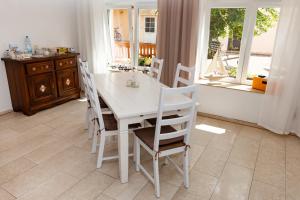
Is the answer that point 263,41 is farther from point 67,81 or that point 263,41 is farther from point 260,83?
point 67,81

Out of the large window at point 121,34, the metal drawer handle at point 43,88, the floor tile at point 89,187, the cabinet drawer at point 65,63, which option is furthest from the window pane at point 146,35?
the floor tile at point 89,187

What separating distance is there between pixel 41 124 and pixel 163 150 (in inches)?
88.4

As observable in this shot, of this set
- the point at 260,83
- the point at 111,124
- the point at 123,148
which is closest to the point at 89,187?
the point at 123,148

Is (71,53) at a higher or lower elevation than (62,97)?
higher

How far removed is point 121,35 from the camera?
455cm

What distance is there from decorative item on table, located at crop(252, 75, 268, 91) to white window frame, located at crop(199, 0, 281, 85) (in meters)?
0.21

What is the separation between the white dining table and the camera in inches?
72.7

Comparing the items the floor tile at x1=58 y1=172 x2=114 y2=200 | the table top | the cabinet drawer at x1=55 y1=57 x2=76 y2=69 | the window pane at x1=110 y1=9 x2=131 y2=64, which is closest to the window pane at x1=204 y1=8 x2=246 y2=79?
the table top

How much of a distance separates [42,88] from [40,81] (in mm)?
130

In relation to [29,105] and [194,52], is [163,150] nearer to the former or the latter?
[194,52]

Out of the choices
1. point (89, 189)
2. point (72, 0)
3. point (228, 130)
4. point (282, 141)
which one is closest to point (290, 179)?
point (282, 141)

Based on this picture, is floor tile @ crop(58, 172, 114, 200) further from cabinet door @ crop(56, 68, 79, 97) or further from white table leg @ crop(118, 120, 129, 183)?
cabinet door @ crop(56, 68, 79, 97)

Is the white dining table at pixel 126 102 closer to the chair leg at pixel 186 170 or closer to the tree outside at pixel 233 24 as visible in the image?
the chair leg at pixel 186 170

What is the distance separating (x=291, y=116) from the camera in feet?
9.84
